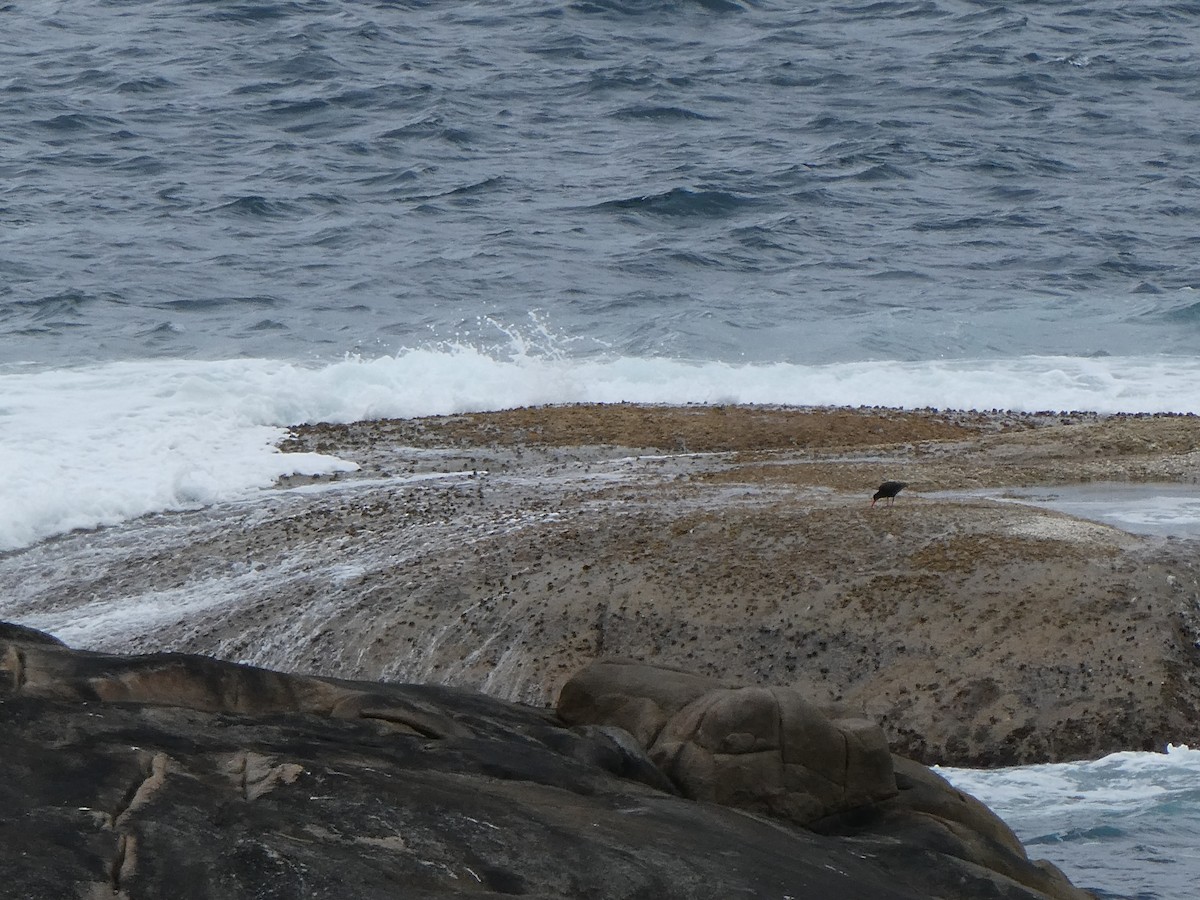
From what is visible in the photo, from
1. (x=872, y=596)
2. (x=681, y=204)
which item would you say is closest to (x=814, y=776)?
(x=872, y=596)

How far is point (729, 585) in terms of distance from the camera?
1123 centimetres

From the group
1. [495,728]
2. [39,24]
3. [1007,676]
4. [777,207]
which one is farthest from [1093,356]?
[39,24]

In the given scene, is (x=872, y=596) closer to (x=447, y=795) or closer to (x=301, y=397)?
(x=447, y=795)

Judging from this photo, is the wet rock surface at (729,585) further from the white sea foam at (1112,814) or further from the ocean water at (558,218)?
the ocean water at (558,218)

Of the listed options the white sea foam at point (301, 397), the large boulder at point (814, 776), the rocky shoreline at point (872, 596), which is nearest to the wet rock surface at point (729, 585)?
the rocky shoreline at point (872, 596)

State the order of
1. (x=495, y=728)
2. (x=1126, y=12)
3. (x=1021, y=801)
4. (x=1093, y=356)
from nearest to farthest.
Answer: (x=495, y=728)
(x=1021, y=801)
(x=1093, y=356)
(x=1126, y=12)

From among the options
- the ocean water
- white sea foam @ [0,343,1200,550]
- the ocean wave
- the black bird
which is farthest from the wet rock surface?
the ocean wave

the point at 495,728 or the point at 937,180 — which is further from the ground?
the point at 937,180

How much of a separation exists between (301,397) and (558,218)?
11.5 m

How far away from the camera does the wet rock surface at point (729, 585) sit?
10.2 metres

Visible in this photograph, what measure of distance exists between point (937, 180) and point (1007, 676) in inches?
901

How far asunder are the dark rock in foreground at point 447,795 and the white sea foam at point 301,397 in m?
7.58

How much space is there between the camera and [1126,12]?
43.4m

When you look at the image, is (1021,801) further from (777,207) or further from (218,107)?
(218,107)
